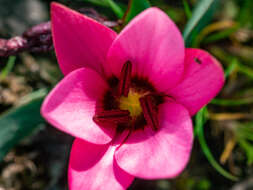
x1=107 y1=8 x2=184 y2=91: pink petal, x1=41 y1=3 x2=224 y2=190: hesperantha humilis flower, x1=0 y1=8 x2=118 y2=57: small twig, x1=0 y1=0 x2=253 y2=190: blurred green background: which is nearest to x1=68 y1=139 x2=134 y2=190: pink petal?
x1=41 y1=3 x2=224 y2=190: hesperantha humilis flower

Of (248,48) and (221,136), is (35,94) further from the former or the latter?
(248,48)

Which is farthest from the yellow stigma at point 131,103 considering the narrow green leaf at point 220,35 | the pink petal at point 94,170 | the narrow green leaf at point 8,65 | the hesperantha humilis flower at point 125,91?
the narrow green leaf at point 220,35

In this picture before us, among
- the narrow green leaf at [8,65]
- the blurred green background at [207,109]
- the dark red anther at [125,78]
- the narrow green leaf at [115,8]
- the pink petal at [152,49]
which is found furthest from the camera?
the blurred green background at [207,109]

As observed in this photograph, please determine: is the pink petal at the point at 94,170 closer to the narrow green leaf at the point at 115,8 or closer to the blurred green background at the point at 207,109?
the narrow green leaf at the point at 115,8

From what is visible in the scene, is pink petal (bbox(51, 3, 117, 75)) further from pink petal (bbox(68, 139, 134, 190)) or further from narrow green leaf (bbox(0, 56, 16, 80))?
narrow green leaf (bbox(0, 56, 16, 80))

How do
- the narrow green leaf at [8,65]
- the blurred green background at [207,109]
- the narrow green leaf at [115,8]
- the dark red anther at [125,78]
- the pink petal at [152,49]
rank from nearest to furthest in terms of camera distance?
the pink petal at [152,49]
the dark red anther at [125,78]
the narrow green leaf at [115,8]
the narrow green leaf at [8,65]
the blurred green background at [207,109]

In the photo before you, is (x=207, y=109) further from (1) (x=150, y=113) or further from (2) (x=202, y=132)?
(1) (x=150, y=113)

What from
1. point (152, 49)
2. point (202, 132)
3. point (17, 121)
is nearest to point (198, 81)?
point (152, 49)
